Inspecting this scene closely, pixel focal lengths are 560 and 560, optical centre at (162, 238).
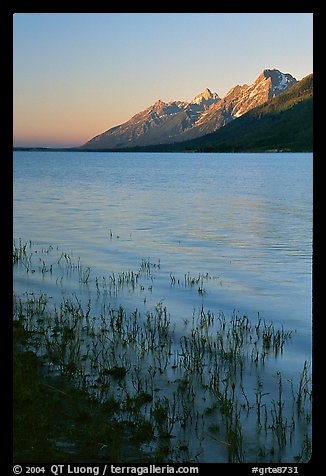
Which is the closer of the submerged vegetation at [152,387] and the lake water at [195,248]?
the submerged vegetation at [152,387]

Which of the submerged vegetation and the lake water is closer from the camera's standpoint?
the submerged vegetation

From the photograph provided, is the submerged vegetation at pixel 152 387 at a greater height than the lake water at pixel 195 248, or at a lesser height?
lesser

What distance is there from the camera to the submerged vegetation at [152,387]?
851 cm

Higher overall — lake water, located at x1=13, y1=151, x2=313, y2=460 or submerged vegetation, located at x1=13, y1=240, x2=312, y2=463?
lake water, located at x1=13, y1=151, x2=313, y2=460

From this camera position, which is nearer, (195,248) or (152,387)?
(152,387)

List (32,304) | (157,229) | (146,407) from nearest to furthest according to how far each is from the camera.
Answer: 1. (146,407)
2. (32,304)
3. (157,229)

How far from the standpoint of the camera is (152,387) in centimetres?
1079

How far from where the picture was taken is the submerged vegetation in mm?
8508

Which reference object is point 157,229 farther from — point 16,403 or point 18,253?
point 16,403
